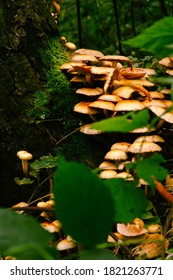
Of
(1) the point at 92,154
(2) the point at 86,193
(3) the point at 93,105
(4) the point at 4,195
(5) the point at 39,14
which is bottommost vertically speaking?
(4) the point at 4,195

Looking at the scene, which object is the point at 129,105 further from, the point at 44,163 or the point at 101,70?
the point at 44,163

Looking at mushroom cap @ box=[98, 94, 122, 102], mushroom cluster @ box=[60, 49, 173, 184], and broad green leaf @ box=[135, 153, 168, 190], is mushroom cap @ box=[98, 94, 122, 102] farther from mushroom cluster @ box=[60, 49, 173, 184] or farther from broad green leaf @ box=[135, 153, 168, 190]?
broad green leaf @ box=[135, 153, 168, 190]

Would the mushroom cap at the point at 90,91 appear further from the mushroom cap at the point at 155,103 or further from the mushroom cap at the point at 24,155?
the mushroom cap at the point at 24,155

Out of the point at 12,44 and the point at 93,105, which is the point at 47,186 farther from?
the point at 12,44

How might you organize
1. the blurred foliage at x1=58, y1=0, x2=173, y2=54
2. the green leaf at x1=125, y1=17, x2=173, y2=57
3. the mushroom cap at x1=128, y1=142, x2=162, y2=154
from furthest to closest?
the blurred foliage at x1=58, y1=0, x2=173, y2=54
the mushroom cap at x1=128, y1=142, x2=162, y2=154
the green leaf at x1=125, y1=17, x2=173, y2=57

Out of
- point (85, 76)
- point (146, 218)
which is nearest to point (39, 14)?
point (85, 76)

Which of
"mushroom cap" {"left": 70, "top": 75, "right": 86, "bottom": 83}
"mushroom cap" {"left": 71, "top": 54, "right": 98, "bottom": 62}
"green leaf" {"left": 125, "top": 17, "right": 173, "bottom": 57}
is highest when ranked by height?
"green leaf" {"left": 125, "top": 17, "right": 173, "bottom": 57}

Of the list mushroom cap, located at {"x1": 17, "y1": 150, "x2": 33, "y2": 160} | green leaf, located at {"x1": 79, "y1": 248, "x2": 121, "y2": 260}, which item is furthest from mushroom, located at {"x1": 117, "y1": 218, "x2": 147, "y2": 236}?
green leaf, located at {"x1": 79, "y1": 248, "x2": 121, "y2": 260}
